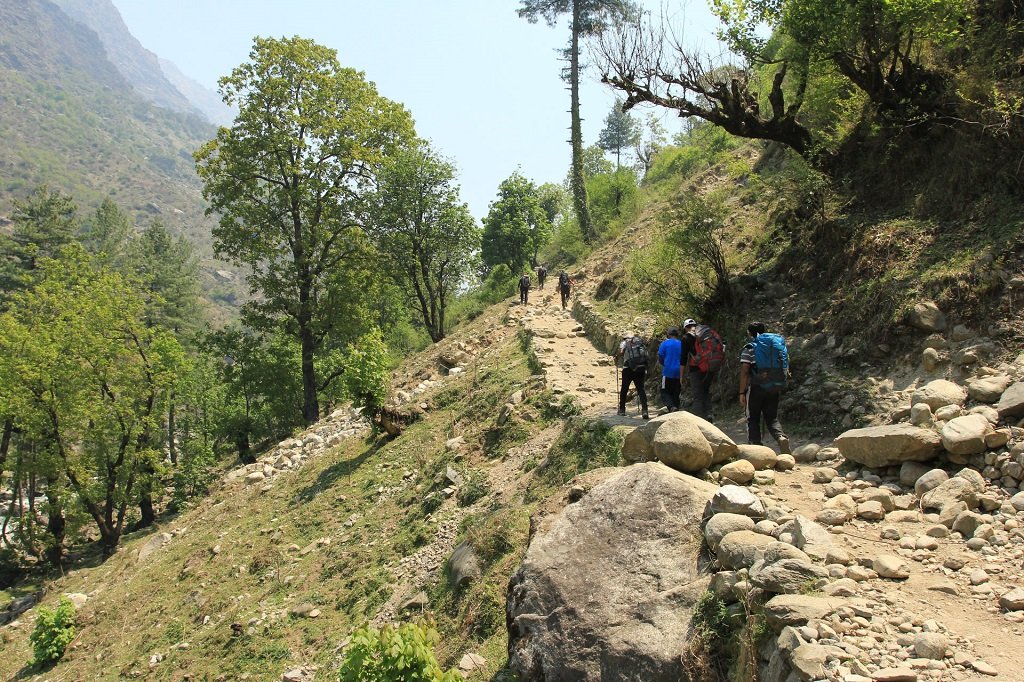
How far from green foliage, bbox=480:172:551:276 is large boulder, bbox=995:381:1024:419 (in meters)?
32.4

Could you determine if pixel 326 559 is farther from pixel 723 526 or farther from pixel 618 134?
pixel 618 134

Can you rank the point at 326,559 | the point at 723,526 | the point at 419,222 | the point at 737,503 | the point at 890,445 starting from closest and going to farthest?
the point at 723,526
the point at 737,503
the point at 890,445
the point at 326,559
the point at 419,222

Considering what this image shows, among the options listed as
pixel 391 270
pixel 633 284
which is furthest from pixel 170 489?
pixel 633 284

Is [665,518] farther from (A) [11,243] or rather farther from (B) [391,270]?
(A) [11,243]

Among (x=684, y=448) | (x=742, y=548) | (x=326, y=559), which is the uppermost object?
(x=684, y=448)

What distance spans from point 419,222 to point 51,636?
19.1m

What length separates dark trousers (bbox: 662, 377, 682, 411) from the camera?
9.31 m

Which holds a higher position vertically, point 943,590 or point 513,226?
point 513,226

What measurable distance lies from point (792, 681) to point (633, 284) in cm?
1457

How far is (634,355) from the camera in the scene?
386 inches

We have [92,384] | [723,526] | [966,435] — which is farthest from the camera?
[92,384]

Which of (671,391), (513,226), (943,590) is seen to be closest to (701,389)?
(671,391)

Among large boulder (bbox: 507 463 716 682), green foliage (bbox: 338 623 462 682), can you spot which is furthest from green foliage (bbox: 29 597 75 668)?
large boulder (bbox: 507 463 716 682)

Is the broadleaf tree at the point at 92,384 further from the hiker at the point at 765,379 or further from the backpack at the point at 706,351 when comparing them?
the hiker at the point at 765,379
